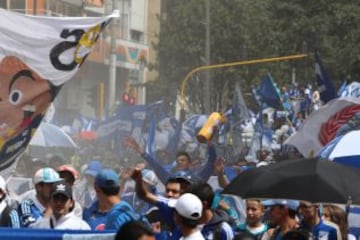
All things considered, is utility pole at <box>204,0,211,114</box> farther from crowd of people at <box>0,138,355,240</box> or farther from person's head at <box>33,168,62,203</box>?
person's head at <box>33,168,62,203</box>

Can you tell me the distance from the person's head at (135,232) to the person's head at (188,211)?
5.73 feet

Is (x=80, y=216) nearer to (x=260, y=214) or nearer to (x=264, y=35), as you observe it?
(x=260, y=214)

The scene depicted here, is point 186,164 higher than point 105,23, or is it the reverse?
point 105,23

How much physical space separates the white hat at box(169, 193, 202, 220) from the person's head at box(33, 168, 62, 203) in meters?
1.48

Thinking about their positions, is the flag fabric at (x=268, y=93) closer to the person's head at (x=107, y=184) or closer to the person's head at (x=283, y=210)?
the person's head at (x=283, y=210)

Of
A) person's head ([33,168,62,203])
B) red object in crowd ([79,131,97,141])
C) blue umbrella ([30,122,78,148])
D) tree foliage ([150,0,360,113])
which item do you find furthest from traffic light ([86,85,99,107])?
person's head ([33,168,62,203])

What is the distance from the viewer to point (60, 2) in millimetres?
57250

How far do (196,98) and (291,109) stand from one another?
1308cm

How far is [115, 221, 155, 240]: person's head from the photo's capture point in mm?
5129

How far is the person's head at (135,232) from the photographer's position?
513 centimetres

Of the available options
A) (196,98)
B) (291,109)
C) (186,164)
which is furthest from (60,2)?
(186,164)

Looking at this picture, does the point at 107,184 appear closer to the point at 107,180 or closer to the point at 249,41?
the point at 107,180

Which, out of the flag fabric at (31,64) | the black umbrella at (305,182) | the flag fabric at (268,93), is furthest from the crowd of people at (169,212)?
the flag fabric at (268,93)

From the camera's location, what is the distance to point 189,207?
22.8 ft
